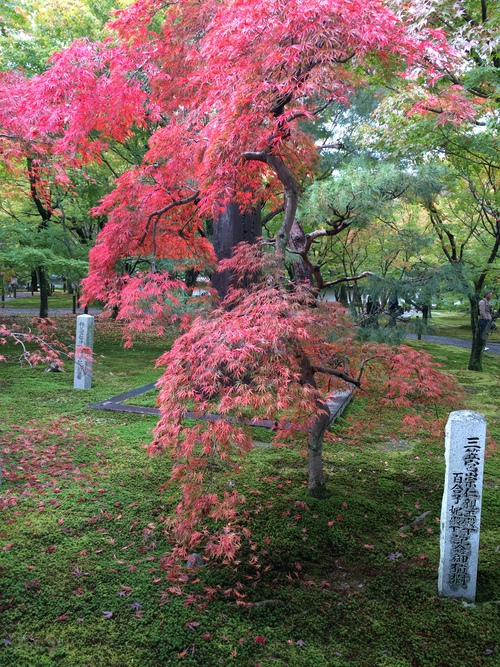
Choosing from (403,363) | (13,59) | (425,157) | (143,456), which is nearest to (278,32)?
(403,363)

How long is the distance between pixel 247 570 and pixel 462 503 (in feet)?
5.69

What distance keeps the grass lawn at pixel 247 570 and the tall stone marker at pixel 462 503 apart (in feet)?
0.61

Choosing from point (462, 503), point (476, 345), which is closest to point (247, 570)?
point (462, 503)

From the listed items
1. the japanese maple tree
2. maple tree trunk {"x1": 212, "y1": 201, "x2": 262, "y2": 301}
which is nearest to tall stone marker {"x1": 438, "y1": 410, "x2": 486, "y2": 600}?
the japanese maple tree

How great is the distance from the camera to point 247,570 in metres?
3.77

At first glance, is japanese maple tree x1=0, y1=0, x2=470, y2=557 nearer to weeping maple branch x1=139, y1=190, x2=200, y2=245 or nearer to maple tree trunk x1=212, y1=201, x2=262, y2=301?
weeping maple branch x1=139, y1=190, x2=200, y2=245

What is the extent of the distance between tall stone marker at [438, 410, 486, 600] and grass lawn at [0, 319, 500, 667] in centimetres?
19

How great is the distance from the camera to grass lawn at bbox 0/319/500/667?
295cm

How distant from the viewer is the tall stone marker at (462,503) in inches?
128

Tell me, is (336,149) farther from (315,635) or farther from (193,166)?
(315,635)

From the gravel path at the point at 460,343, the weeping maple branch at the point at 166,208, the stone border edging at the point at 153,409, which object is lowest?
the stone border edging at the point at 153,409

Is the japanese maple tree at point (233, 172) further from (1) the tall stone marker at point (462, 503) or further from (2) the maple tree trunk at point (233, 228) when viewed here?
(2) the maple tree trunk at point (233, 228)

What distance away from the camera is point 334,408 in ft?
25.6

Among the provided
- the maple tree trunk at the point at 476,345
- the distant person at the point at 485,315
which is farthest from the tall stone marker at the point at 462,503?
the maple tree trunk at the point at 476,345
